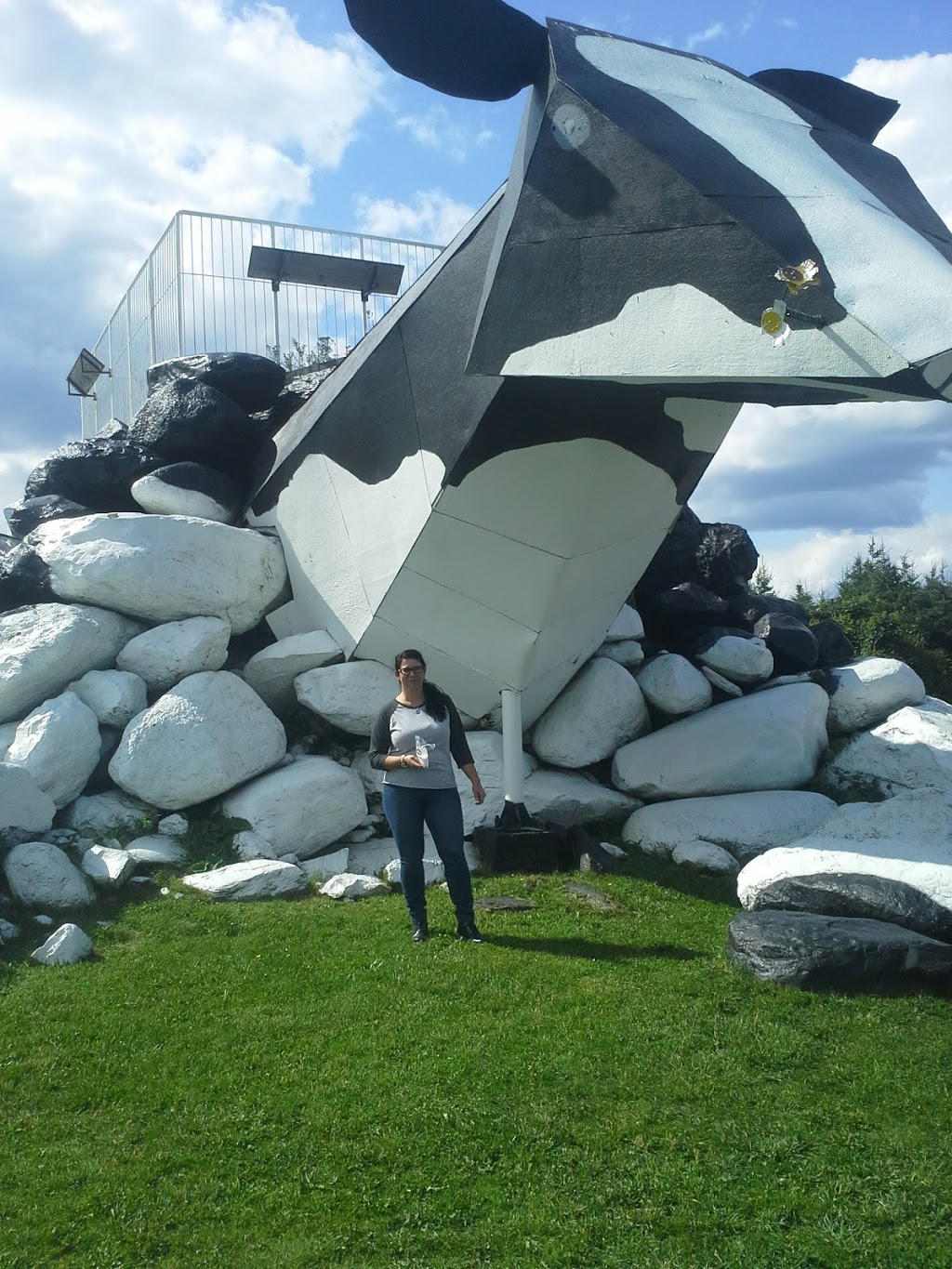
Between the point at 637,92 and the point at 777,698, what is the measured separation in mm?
4864

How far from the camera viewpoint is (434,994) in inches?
209

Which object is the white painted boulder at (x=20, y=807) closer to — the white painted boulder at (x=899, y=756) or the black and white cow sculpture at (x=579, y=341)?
the black and white cow sculpture at (x=579, y=341)

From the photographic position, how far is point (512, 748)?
8156 millimetres

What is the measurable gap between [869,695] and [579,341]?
4996mm

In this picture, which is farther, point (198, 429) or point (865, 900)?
point (198, 429)

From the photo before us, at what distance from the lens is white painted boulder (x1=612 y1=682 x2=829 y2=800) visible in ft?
28.8

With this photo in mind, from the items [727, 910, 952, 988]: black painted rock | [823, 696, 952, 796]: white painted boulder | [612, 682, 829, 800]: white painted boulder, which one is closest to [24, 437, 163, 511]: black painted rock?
[612, 682, 829, 800]: white painted boulder

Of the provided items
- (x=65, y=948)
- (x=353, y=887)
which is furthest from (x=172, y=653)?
(x=65, y=948)

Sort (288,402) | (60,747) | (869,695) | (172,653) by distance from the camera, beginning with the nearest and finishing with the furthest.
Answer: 1. (60,747)
2. (172,653)
3. (869,695)
4. (288,402)

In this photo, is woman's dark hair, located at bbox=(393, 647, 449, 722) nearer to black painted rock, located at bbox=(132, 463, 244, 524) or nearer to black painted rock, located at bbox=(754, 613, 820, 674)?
black painted rock, located at bbox=(132, 463, 244, 524)

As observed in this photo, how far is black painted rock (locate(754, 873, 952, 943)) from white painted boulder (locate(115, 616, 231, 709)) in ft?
15.3

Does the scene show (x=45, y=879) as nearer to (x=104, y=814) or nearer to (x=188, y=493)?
(x=104, y=814)

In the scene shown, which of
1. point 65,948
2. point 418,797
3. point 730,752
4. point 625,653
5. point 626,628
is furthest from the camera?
point 626,628

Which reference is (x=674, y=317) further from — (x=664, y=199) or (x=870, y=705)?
(x=870, y=705)
